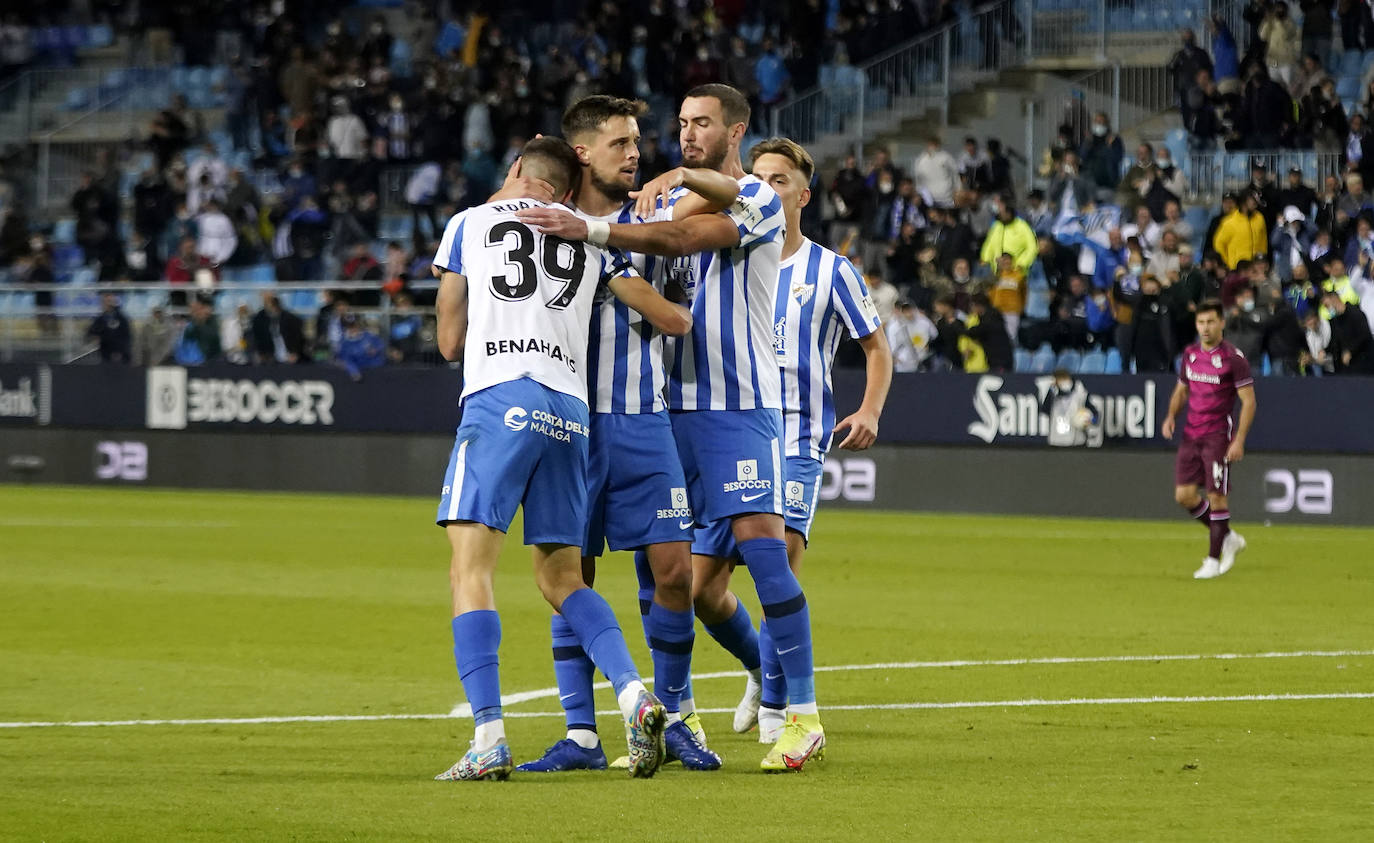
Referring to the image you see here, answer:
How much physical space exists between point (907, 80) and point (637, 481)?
24.0 metres

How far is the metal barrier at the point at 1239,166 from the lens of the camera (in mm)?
24391

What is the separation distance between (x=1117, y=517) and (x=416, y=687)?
14968 mm

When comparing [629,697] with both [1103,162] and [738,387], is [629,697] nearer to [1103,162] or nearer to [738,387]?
[738,387]

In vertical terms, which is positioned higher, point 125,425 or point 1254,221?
point 1254,221

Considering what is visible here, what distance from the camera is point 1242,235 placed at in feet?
75.3

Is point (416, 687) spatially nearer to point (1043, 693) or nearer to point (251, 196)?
point (1043, 693)

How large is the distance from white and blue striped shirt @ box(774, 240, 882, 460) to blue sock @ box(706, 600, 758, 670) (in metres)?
0.76

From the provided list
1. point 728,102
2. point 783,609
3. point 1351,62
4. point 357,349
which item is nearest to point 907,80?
point 1351,62

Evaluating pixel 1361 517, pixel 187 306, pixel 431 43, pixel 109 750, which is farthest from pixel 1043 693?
pixel 431 43

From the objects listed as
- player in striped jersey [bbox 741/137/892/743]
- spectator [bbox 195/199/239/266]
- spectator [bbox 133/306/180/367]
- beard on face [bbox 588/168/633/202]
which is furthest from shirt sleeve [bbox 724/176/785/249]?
spectator [bbox 195/199/239/266]

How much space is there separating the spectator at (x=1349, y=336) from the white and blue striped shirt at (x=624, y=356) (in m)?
16.2

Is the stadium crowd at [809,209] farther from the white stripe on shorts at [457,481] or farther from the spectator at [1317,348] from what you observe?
the white stripe on shorts at [457,481]

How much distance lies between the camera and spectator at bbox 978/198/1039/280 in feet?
79.9

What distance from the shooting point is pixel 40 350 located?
28.0m
